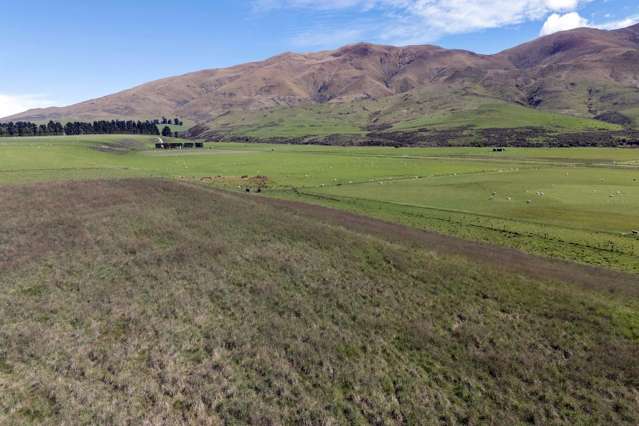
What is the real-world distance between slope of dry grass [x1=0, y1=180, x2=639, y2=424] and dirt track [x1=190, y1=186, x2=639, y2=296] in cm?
218

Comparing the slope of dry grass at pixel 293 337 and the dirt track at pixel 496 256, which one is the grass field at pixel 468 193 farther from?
the slope of dry grass at pixel 293 337

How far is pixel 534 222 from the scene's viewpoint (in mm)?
50000

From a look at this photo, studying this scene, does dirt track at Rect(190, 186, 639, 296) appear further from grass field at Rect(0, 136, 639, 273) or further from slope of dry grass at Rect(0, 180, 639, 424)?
grass field at Rect(0, 136, 639, 273)

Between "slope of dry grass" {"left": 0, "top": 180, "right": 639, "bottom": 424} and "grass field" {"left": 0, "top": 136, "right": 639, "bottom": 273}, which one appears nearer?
"slope of dry grass" {"left": 0, "top": 180, "right": 639, "bottom": 424}

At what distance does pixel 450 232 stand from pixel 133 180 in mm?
58281

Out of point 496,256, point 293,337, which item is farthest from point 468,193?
point 293,337

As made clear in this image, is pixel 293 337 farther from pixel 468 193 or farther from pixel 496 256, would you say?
pixel 468 193

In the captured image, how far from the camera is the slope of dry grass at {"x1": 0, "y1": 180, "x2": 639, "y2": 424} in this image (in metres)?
17.1

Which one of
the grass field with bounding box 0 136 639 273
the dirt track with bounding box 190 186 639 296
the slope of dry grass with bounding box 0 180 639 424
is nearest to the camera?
the slope of dry grass with bounding box 0 180 639 424

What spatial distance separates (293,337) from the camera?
74.7ft

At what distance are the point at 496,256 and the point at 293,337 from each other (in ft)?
82.0

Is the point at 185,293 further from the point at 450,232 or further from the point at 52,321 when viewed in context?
the point at 450,232

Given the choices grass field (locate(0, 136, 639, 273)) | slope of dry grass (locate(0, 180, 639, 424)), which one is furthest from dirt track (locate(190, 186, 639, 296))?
grass field (locate(0, 136, 639, 273))

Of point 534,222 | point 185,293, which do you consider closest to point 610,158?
point 534,222
